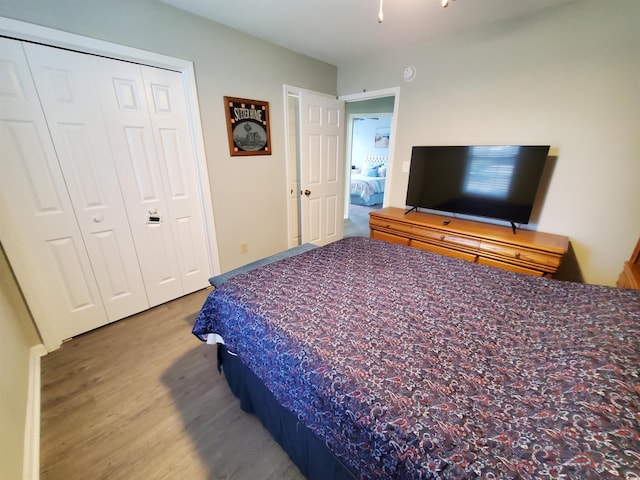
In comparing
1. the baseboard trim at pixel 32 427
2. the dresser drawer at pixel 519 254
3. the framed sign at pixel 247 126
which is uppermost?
the framed sign at pixel 247 126

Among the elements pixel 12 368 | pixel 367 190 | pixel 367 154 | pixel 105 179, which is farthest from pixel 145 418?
pixel 367 154

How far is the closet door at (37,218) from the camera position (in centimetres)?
149

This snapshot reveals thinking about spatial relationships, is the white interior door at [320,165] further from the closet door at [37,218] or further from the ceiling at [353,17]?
the closet door at [37,218]

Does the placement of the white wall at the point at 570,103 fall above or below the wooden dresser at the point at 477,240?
above

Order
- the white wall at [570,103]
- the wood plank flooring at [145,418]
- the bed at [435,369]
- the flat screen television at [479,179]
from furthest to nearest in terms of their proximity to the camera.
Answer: the flat screen television at [479,179] → the white wall at [570,103] → the wood plank flooring at [145,418] → the bed at [435,369]

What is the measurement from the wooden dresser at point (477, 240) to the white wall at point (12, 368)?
2803mm

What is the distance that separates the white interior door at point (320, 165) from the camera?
117 inches

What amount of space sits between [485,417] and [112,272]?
2.53 meters

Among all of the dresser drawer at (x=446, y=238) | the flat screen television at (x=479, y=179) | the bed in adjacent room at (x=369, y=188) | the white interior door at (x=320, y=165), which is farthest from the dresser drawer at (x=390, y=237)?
the bed in adjacent room at (x=369, y=188)

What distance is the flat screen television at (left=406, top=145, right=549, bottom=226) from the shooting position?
81.5 inches

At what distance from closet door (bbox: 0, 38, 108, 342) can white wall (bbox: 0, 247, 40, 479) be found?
0.06 metres

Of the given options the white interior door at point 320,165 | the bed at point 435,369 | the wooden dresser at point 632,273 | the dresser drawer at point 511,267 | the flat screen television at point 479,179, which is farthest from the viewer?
the white interior door at point 320,165

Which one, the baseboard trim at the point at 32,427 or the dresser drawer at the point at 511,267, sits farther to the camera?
the dresser drawer at the point at 511,267

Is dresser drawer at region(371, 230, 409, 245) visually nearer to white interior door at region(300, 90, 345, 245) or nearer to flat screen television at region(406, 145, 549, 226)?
flat screen television at region(406, 145, 549, 226)
